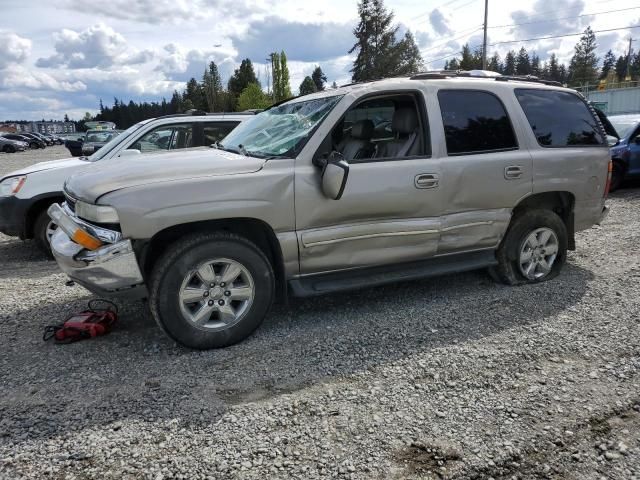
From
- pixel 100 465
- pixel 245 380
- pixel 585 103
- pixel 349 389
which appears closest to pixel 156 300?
pixel 245 380

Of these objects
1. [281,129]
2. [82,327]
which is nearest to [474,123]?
[281,129]

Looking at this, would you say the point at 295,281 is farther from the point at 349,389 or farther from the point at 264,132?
the point at 264,132

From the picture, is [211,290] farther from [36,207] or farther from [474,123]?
[36,207]

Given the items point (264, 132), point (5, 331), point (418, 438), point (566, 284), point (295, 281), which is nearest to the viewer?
point (418, 438)

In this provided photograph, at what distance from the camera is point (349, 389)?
3.27m

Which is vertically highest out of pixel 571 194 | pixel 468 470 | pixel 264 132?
pixel 264 132

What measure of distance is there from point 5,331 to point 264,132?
2785 mm

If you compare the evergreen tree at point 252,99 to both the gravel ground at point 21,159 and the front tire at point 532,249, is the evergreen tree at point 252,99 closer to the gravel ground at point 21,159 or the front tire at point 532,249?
the gravel ground at point 21,159

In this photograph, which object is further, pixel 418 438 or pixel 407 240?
pixel 407 240

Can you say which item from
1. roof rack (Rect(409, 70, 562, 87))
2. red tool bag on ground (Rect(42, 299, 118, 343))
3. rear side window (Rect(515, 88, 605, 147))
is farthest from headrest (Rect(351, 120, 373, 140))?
red tool bag on ground (Rect(42, 299, 118, 343))

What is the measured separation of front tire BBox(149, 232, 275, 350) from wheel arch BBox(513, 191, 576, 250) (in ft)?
8.97

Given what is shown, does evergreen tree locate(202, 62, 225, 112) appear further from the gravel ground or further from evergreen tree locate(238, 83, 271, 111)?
the gravel ground

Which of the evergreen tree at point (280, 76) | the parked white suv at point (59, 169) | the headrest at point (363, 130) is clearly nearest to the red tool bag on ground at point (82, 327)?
the parked white suv at point (59, 169)

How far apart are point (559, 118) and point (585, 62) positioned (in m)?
97.2
